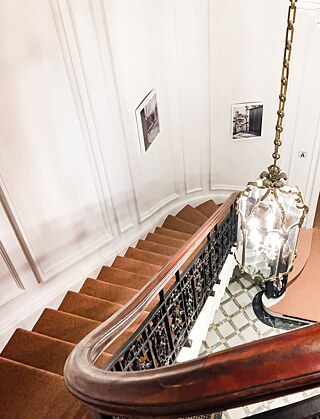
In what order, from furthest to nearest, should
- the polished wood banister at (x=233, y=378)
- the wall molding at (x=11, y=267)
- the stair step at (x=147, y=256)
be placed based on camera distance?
the stair step at (x=147, y=256), the wall molding at (x=11, y=267), the polished wood banister at (x=233, y=378)

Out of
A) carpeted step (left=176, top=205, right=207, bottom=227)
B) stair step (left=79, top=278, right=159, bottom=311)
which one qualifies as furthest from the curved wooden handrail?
carpeted step (left=176, top=205, right=207, bottom=227)

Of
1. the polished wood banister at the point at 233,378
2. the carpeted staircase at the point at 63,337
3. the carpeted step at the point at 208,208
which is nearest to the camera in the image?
the polished wood banister at the point at 233,378

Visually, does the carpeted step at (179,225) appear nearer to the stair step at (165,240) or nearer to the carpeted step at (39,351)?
the stair step at (165,240)

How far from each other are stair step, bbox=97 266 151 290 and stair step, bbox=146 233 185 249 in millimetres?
1104

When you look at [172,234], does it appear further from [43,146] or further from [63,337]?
[43,146]

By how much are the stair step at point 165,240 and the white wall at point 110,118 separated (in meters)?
0.22

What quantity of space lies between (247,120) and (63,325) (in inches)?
181

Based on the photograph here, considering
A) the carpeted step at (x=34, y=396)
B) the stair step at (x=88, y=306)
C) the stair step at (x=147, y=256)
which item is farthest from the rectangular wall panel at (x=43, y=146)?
the carpeted step at (x=34, y=396)

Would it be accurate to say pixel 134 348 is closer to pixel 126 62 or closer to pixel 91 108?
pixel 91 108

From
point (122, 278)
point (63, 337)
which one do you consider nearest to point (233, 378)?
point (63, 337)

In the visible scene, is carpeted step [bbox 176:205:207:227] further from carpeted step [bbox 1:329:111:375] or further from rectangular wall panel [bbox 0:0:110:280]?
carpeted step [bbox 1:329:111:375]

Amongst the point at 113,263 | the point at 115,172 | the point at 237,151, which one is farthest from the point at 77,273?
the point at 237,151

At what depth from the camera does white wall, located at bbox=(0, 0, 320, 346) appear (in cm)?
313

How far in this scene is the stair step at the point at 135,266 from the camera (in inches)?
171
